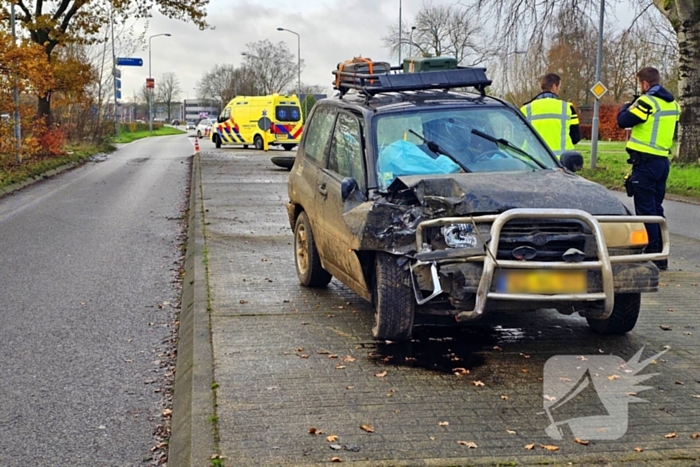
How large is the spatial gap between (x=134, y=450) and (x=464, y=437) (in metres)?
1.66

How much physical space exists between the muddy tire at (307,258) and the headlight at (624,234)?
2.90 m

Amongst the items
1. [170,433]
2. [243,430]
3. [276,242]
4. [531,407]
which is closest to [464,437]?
[531,407]

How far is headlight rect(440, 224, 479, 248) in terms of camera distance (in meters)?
5.16

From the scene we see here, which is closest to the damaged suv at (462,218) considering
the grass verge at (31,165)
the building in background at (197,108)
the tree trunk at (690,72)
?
the grass verge at (31,165)

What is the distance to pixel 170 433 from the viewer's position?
14.8 ft

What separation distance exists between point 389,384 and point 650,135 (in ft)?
16.2

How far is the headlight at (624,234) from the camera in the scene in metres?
5.28

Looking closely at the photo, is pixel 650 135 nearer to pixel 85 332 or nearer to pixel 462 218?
pixel 462 218

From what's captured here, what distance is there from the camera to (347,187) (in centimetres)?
600

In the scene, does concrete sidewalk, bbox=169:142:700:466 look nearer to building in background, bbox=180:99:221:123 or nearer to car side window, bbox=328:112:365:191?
car side window, bbox=328:112:365:191

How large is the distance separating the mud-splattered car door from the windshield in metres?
0.23

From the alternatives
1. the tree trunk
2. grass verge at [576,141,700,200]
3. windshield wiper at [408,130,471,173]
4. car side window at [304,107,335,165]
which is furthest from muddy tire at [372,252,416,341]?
the tree trunk

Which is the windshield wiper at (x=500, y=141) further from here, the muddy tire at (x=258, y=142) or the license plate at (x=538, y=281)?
the muddy tire at (x=258, y=142)

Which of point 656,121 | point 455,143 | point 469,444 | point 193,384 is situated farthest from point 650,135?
point 193,384
